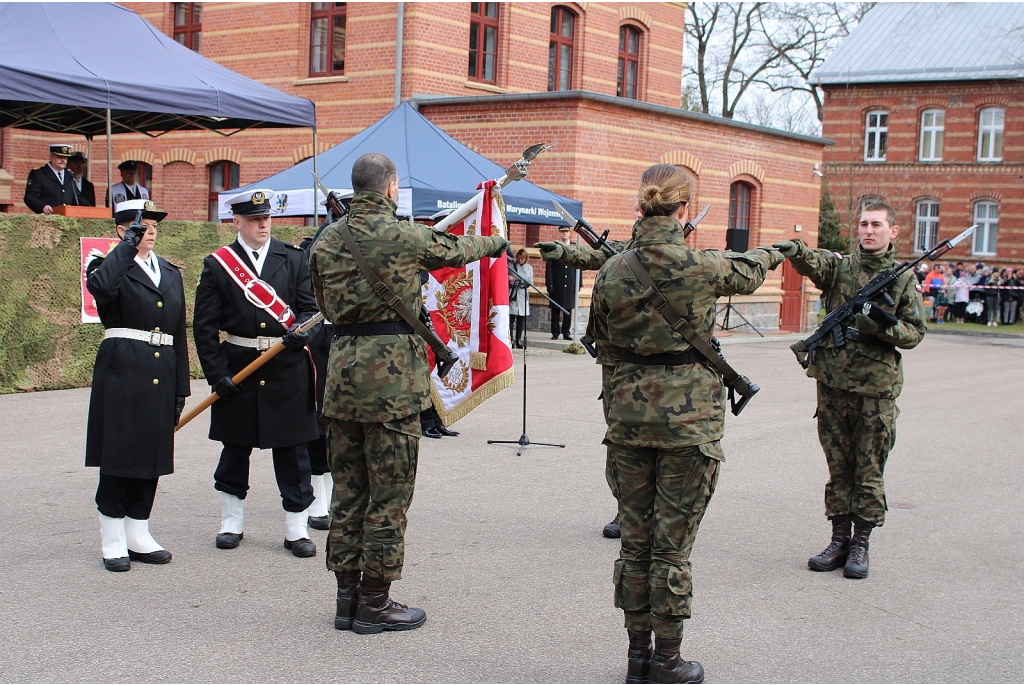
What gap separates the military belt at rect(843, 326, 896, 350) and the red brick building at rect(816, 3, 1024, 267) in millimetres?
34445

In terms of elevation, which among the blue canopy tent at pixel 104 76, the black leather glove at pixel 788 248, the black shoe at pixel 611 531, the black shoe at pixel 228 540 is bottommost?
the black shoe at pixel 228 540

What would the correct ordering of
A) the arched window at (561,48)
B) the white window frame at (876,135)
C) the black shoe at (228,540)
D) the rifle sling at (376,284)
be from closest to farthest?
the rifle sling at (376,284), the black shoe at (228,540), the arched window at (561,48), the white window frame at (876,135)

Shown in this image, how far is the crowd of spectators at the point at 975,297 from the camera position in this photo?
99.7ft

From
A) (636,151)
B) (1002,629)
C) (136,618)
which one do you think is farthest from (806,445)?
(636,151)

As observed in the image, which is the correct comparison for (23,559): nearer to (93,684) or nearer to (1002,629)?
(93,684)

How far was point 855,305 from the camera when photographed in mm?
5645

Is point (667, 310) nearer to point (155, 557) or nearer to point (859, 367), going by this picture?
point (859, 367)

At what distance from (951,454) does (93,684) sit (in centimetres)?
784

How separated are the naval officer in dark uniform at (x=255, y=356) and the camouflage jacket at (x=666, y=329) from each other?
2.24m

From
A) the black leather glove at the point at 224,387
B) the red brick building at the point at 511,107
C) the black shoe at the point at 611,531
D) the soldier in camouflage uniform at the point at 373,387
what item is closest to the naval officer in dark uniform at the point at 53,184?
the black leather glove at the point at 224,387

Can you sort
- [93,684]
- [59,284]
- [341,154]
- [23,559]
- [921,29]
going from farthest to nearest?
[921,29] → [341,154] → [59,284] → [23,559] → [93,684]

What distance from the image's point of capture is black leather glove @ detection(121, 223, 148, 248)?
539 centimetres

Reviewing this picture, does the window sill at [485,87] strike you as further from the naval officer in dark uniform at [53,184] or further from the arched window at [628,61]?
the naval officer in dark uniform at [53,184]

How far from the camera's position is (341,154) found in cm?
1527
